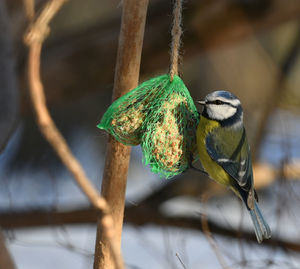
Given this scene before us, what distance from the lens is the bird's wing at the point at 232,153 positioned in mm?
1817

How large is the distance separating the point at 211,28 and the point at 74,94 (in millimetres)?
1180

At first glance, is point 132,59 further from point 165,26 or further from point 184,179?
point 184,179

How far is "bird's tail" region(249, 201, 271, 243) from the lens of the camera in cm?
182

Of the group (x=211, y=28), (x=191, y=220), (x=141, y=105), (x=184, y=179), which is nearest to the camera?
(x=141, y=105)

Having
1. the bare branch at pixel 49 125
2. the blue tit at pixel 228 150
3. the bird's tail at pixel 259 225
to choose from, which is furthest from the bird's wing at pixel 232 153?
the bare branch at pixel 49 125

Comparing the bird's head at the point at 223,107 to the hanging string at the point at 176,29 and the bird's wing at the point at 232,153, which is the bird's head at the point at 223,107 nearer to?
the bird's wing at the point at 232,153

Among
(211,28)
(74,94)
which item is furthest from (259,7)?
(74,94)

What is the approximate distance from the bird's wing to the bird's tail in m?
0.12

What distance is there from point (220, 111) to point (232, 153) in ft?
0.54

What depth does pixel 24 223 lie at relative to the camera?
3447mm

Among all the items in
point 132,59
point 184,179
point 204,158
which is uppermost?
point 132,59

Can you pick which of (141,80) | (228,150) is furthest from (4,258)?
(141,80)

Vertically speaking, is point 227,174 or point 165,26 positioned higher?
point 165,26

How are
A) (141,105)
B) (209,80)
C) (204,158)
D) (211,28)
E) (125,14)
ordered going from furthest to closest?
(209,80), (211,28), (204,158), (141,105), (125,14)
